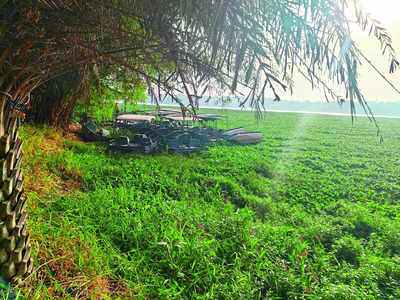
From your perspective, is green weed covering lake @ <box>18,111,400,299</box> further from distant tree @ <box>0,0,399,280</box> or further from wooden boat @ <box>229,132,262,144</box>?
wooden boat @ <box>229,132,262,144</box>

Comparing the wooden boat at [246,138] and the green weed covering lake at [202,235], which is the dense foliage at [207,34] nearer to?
the green weed covering lake at [202,235]

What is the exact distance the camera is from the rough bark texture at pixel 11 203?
144 cm

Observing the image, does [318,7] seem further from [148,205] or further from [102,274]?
[148,205]

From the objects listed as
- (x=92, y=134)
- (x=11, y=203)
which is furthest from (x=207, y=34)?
(x=92, y=134)

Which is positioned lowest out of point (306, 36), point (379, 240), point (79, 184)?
point (379, 240)

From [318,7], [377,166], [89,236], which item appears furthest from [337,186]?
[318,7]

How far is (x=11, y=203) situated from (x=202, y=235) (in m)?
2.15

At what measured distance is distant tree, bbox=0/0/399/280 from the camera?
42.8 inches

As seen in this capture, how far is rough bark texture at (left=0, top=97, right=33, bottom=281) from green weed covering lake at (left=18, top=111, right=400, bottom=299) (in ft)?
1.08

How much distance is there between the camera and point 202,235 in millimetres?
3189

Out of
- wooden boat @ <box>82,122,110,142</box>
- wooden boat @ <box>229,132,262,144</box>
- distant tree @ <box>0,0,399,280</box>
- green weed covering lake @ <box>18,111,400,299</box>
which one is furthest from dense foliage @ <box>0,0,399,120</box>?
wooden boat @ <box>229,132,262,144</box>

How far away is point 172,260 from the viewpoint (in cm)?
261

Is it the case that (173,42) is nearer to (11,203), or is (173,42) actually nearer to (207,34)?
(207,34)

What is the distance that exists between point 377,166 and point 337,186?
10.1 ft
